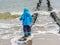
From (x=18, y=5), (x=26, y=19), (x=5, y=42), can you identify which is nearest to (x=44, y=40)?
(x=26, y=19)

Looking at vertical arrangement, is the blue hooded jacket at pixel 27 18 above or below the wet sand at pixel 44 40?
above

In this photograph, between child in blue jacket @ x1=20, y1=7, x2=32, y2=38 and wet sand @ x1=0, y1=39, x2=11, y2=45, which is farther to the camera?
child in blue jacket @ x1=20, y1=7, x2=32, y2=38

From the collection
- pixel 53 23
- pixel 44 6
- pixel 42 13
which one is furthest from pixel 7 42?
pixel 44 6

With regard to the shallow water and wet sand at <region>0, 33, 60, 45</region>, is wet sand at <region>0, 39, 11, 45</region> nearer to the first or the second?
wet sand at <region>0, 33, 60, 45</region>

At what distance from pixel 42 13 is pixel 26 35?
596cm

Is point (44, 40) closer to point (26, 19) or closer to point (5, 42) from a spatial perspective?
point (26, 19)

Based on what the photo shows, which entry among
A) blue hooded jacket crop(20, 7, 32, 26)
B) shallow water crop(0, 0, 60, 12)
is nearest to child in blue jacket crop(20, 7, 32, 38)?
blue hooded jacket crop(20, 7, 32, 26)

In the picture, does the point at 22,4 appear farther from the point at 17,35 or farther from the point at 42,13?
the point at 17,35

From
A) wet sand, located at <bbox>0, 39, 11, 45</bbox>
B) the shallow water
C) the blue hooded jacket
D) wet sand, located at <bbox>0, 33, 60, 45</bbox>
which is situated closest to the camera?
wet sand, located at <bbox>0, 33, 60, 45</bbox>

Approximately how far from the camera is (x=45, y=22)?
546 inches

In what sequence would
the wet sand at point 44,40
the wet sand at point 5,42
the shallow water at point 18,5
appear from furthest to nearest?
the shallow water at point 18,5
the wet sand at point 5,42
the wet sand at point 44,40

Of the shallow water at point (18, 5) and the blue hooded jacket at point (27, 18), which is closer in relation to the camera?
the blue hooded jacket at point (27, 18)

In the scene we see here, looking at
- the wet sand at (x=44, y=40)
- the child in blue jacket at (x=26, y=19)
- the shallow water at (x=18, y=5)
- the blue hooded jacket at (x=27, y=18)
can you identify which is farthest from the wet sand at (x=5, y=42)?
the shallow water at (x=18, y=5)

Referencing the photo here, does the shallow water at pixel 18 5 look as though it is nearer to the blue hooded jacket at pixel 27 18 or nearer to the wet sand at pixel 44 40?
the wet sand at pixel 44 40
